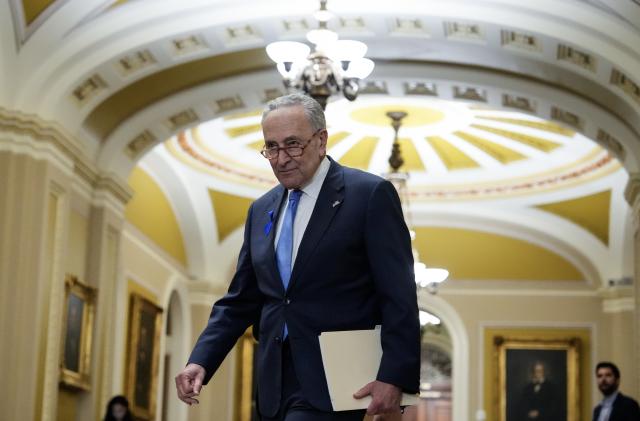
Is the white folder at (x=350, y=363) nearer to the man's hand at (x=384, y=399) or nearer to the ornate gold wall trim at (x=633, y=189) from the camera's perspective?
the man's hand at (x=384, y=399)

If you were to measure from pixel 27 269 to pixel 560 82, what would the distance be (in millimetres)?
5277

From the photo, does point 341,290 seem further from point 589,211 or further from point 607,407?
point 589,211

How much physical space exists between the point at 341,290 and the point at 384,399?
339 millimetres

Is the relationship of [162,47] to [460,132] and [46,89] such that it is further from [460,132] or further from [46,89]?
[460,132]

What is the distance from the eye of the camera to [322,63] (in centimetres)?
951

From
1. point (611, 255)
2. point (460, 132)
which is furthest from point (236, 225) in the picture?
point (611, 255)

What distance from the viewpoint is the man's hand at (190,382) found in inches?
131

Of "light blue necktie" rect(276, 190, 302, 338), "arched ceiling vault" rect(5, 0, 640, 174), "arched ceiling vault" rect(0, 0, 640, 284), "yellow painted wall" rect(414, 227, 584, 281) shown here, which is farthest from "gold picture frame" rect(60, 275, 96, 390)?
"yellow painted wall" rect(414, 227, 584, 281)

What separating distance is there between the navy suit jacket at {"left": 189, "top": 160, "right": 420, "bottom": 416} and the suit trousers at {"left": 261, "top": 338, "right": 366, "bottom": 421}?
0.02 m

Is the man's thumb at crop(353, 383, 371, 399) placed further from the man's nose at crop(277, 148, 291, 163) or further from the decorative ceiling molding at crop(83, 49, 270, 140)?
the decorative ceiling molding at crop(83, 49, 270, 140)

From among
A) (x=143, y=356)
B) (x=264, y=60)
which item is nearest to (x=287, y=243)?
(x=264, y=60)

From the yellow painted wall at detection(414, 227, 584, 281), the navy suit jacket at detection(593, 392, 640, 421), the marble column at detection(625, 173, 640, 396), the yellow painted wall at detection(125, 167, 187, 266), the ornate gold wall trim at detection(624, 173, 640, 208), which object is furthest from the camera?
the yellow painted wall at detection(414, 227, 584, 281)

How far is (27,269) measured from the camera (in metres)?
10.6

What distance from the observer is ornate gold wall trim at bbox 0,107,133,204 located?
10.5 m
